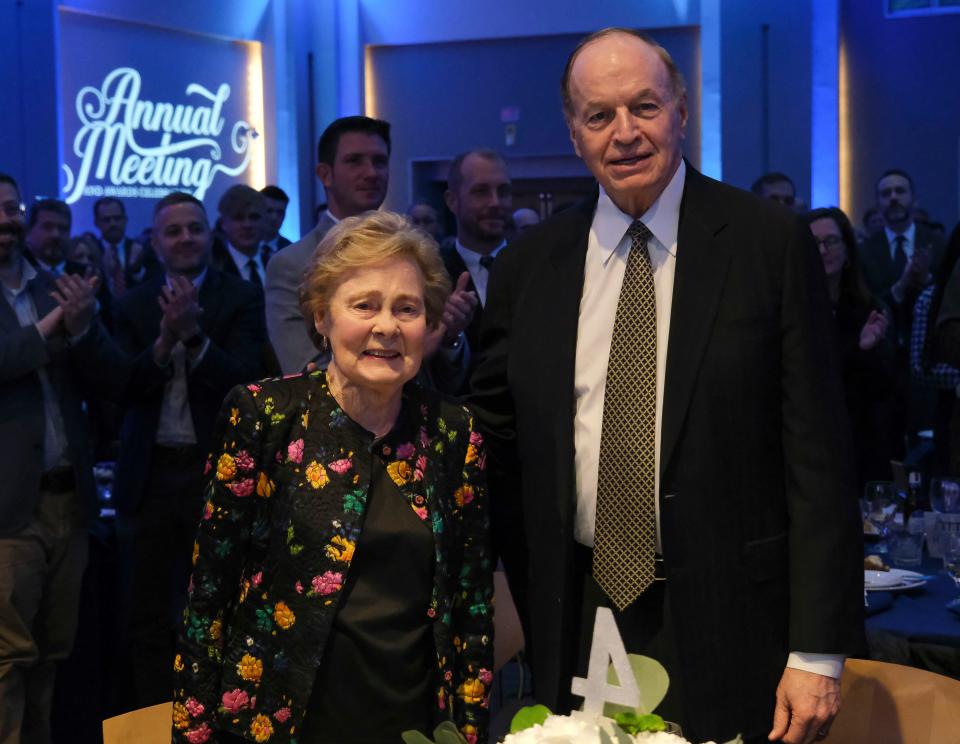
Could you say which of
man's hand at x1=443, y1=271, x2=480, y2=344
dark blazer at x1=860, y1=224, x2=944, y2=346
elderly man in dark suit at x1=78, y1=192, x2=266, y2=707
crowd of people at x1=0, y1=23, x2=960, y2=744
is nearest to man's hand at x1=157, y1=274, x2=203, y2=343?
elderly man in dark suit at x1=78, y1=192, x2=266, y2=707

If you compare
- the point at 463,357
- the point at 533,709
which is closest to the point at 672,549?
the point at 533,709

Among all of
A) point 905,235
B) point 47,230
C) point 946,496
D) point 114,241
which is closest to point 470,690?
point 946,496

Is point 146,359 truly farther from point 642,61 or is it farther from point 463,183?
point 642,61

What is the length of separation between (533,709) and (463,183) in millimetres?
3200

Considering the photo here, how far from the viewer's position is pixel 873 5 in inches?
451

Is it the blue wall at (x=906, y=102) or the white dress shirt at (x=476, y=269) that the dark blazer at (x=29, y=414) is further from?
the blue wall at (x=906, y=102)

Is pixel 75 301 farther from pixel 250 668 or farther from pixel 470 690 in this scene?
pixel 470 690

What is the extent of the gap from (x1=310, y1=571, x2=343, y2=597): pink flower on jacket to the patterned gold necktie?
46 cm

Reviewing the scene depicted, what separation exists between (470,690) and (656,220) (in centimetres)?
92

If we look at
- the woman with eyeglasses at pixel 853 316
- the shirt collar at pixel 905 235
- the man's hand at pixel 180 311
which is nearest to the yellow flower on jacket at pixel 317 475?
the man's hand at pixel 180 311

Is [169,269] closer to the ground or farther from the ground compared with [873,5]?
closer to the ground

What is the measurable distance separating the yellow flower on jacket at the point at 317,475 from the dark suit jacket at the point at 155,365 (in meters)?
2.06

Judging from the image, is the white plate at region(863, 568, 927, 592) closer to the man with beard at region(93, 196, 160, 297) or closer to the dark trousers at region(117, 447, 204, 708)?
the dark trousers at region(117, 447, 204, 708)

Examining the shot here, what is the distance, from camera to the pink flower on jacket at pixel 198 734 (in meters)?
2.17
